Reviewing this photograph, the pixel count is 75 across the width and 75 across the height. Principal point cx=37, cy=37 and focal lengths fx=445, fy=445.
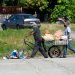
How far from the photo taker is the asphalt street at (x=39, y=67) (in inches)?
485

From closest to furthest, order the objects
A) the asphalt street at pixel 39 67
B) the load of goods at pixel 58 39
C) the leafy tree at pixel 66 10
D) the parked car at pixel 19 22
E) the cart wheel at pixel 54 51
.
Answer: the asphalt street at pixel 39 67 → the load of goods at pixel 58 39 → the cart wheel at pixel 54 51 → the parked car at pixel 19 22 → the leafy tree at pixel 66 10

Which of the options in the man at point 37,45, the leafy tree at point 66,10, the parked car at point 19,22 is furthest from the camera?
the leafy tree at point 66,10

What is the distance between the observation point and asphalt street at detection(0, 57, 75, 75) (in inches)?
485

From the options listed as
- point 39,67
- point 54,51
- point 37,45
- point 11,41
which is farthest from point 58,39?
point 39,67

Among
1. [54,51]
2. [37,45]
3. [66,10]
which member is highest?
[37,45]

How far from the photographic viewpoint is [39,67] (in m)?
13.3

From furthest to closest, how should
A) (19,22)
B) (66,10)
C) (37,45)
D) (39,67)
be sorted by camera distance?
1. (66,10)
2. (19,22)
3. (37,45)
4. (39,67)

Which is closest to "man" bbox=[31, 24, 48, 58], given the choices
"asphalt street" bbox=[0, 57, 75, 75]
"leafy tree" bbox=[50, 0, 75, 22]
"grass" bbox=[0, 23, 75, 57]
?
"grass" bbox=[0, 23, 75, 57]

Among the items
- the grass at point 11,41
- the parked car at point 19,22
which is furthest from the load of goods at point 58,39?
the parked car at point 19,22

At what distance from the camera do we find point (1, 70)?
12.6 m

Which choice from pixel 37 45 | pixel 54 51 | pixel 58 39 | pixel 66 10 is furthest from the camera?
pixel 66 10

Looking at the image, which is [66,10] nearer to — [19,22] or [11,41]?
[19,22]

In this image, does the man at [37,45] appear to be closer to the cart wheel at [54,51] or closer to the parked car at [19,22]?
the cart wheel at [54,51]

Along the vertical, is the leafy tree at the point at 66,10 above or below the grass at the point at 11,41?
below
